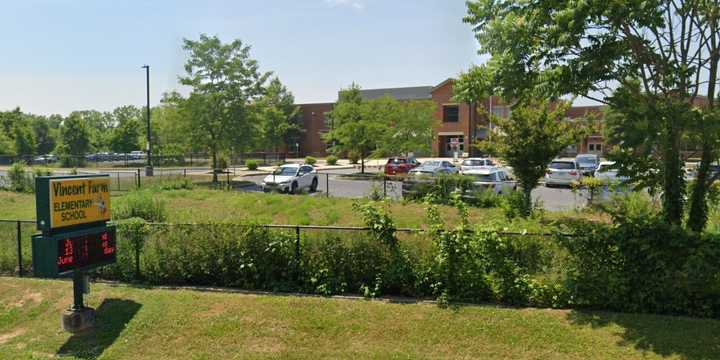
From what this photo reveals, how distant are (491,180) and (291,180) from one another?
981 centimetres

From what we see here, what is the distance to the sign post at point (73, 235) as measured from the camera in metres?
6.99

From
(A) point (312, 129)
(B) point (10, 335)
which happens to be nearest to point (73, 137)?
(A) point (312, 129)

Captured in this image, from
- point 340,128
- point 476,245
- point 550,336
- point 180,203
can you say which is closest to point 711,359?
point 550,336

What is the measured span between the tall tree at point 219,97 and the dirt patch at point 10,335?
896 inches

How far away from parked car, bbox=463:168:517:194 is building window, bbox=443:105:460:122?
1936 inches

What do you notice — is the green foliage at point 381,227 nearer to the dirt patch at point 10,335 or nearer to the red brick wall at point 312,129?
the dirt patch at point 10,335

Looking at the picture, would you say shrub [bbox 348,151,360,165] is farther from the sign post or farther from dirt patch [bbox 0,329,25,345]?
dirt patch [bbox 0,329,25,345]

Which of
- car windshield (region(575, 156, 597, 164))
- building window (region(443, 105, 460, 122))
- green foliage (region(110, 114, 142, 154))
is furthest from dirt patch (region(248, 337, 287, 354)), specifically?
green foliage (region(110, 114, 142, 154))

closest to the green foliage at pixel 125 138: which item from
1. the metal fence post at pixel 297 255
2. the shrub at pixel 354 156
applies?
the shrub at pixel 354 156

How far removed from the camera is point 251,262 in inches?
333

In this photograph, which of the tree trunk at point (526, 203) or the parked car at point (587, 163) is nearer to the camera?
the tree trunk at point (526, 203)

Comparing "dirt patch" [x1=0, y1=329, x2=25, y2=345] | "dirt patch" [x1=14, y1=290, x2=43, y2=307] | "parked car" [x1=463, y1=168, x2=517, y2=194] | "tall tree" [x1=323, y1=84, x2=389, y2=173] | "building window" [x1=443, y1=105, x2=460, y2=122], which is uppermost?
"building window" [x1=443, y1=105, x2=460, y2=122]

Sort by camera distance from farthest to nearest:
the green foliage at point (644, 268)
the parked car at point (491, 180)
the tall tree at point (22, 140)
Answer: the tall tree at point (22, 140) < the parked car at point (491, 180) < the green foliage at point (644, 268)

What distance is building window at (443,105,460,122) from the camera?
6769 centimetres
